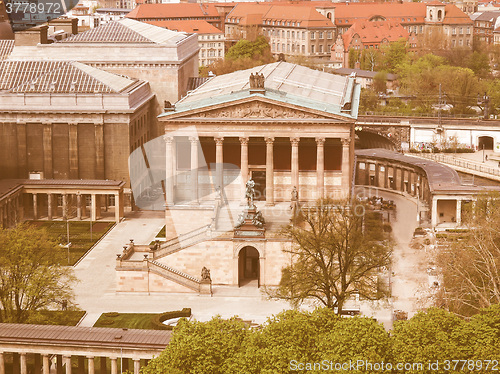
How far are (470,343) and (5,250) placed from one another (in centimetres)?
4808

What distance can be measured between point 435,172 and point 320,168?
33066 millimetres

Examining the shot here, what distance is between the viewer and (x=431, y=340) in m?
89.2

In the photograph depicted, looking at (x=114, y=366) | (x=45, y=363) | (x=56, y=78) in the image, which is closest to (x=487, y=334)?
(x=114, y=366)

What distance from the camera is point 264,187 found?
152 meters

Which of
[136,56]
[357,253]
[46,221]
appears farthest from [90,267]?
[136,56]

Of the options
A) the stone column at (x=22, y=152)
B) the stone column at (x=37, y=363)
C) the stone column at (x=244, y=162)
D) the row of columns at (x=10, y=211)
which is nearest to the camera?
the stone column at (x=37, y=363)

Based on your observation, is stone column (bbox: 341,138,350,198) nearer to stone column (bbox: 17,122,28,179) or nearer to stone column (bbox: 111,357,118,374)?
stone column (bbox: 17,122,28,179)

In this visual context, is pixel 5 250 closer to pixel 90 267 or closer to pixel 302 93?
pixel 90 267

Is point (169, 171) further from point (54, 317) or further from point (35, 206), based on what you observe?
point (54, 317)

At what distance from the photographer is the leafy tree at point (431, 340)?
86938mm

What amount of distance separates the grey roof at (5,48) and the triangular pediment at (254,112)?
4759 centimetres

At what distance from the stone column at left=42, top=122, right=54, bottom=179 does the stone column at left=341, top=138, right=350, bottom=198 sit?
42054 millimetres

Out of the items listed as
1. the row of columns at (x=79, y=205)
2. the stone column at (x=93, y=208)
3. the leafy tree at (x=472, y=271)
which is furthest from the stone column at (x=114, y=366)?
the row of columns at (x=79, y=205)

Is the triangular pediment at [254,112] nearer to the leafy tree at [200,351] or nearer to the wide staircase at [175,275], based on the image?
the wide staircase at [175,275]
